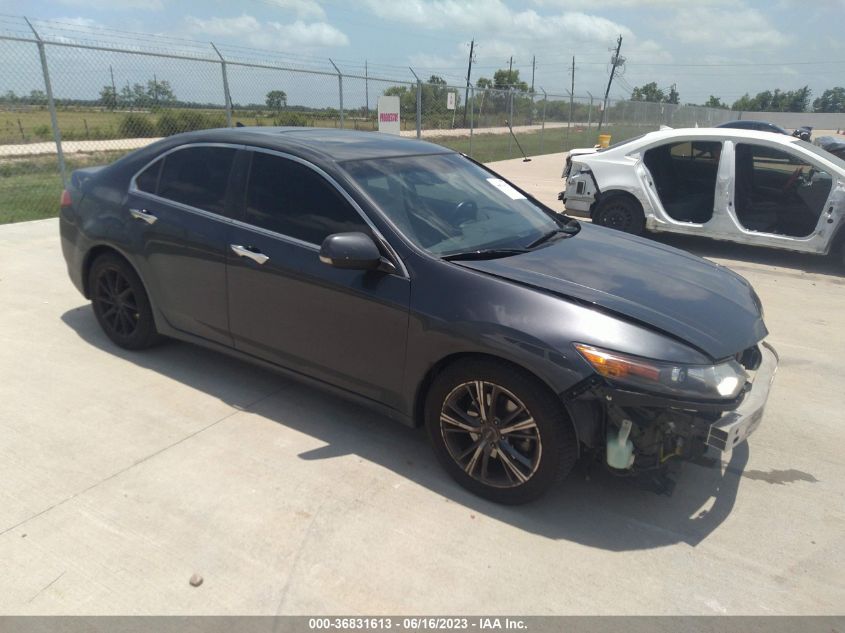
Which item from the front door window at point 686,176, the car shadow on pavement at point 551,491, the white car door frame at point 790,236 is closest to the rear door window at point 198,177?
the car shadow on pavement at point 551,491

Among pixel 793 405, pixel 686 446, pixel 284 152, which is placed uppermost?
pixel 284 152

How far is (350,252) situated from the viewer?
2.95 metres

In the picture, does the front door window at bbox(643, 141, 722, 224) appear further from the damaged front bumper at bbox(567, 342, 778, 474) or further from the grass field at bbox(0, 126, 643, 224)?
the grass field at bbox(0, 126, 643, 224)

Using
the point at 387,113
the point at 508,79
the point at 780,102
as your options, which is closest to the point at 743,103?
the point at 780,102

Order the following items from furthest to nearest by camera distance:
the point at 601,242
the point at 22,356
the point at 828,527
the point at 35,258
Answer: the point at 35,258 < the point at 22,356 < the point at 601,242 < the point at 828,527

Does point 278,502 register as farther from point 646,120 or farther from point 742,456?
point 646,120

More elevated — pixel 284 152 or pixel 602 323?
pixel 284 152

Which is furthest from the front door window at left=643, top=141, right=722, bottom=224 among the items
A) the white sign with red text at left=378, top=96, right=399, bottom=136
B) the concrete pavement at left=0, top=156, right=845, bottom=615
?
the white sign with red text at left=378, top=96, right=399, bottom=136

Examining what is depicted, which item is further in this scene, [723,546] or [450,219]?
[450,219]

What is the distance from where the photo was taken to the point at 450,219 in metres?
3.43

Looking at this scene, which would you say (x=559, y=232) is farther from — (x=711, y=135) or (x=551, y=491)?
(x=711, y=135)

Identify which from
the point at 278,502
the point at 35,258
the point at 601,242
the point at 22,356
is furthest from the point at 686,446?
the point at 35,258

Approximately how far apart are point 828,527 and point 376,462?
2.19 meters

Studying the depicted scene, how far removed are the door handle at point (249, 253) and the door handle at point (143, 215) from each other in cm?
77
